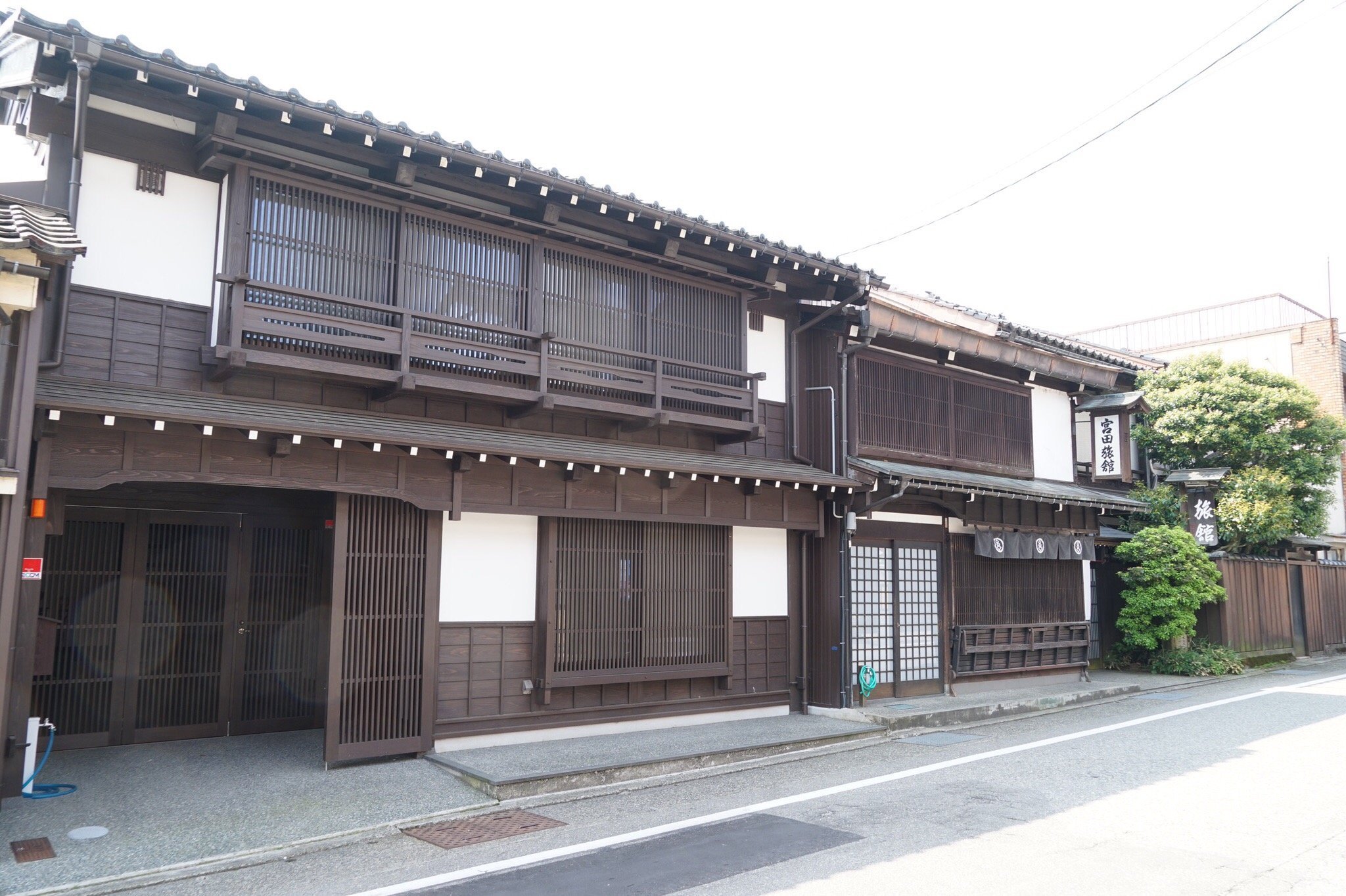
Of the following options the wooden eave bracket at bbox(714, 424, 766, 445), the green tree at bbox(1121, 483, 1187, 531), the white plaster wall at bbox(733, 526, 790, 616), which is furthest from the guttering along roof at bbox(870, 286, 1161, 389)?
the white plaster wall at bbox(733, 526, 790, 616)

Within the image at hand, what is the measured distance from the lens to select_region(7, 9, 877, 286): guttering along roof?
8070mm

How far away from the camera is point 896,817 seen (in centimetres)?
800

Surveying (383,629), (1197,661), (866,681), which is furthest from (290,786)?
(1197,661)

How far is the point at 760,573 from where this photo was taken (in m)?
13.9

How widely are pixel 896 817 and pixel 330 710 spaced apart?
19.2ft

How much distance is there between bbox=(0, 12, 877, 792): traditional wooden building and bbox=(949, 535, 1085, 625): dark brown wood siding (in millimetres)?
4451

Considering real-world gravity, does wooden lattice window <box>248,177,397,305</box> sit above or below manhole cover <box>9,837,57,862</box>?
above

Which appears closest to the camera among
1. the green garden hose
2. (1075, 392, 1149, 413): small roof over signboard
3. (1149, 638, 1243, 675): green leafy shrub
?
the green garden hose

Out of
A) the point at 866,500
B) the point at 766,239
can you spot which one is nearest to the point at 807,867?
the point at 866,500

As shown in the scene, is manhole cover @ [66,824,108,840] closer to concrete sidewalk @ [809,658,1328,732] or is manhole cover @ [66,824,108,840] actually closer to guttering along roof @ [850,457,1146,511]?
concrete sidewalk @ [809,658,1328,732]

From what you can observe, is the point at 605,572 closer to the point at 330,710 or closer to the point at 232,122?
the point at 330,710

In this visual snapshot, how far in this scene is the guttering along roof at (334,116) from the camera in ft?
26.5

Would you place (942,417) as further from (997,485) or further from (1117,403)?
(1117,403)

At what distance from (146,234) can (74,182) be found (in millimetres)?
815
